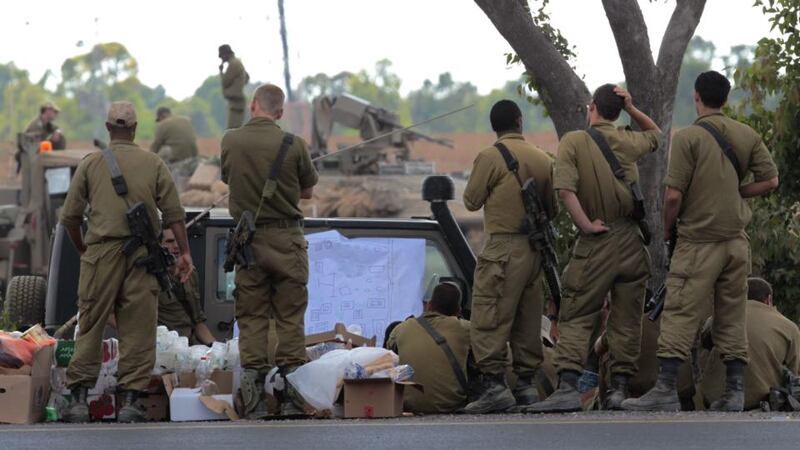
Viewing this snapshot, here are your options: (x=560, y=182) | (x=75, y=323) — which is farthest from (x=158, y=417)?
(x=560, y=182)

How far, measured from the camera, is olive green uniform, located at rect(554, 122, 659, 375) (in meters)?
12.0

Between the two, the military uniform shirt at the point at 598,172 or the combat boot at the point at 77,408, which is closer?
the combat boot at the point at 77,408

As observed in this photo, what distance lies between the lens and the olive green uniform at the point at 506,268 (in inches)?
475

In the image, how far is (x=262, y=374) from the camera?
12.0 meters

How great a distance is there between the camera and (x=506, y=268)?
1206 centimetres

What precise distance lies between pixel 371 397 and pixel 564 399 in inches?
43.6

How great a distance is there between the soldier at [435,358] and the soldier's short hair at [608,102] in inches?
56.3

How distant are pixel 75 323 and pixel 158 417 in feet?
4.36

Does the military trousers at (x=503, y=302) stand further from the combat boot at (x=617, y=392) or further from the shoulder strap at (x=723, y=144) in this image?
the shoulder strap at (x=723, y=144)

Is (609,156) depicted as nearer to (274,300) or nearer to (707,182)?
(707,182)

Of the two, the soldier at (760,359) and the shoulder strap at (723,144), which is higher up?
the shoulder strap at (723,144)

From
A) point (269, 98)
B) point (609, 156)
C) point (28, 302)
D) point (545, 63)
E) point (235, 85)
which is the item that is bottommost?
point (28, 302)

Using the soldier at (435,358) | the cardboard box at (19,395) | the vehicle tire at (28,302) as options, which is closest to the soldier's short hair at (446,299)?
the soldier at (435,358)

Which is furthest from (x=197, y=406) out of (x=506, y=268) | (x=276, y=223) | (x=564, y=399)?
(x=564, y=399)
